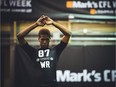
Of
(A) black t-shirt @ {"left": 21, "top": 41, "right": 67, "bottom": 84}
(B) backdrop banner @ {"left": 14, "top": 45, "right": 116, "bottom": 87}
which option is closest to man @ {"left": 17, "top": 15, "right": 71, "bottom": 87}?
(A) black t-shirt @ {"left": 21, "top": 41, "right": 67, "bottom": 84}

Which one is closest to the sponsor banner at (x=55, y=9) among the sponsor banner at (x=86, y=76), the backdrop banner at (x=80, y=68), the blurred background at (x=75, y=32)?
the blurred background at (x=75, y=32)

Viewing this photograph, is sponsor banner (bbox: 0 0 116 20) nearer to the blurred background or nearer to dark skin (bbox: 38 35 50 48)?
the blurred background

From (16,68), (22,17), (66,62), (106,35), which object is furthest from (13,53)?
(106,35)

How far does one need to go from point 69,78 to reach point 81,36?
0.77m

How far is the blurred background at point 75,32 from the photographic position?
173 inches

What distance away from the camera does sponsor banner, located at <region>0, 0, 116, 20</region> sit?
4.38 meters

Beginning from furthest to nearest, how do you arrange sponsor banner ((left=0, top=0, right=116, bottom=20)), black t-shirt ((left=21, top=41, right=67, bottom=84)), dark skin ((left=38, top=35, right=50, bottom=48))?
sponsor banner ((left=0, top=0, right=116, bottom=20)) → dark skin ((left=38, top=35, right=50, bottom=48)) → black t-shirt ((left=21, top=41, right=67, bottom=84))

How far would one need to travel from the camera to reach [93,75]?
4418mm

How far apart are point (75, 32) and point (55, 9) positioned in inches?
21.8

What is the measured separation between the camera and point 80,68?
14.6 ft

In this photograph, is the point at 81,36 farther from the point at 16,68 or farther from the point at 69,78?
the point at 16,68

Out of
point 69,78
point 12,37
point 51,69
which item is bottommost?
point 69,78

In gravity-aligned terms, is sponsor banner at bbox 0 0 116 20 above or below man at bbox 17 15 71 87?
above

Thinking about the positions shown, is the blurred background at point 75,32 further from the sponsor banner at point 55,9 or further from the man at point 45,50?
the man at point 45,50
